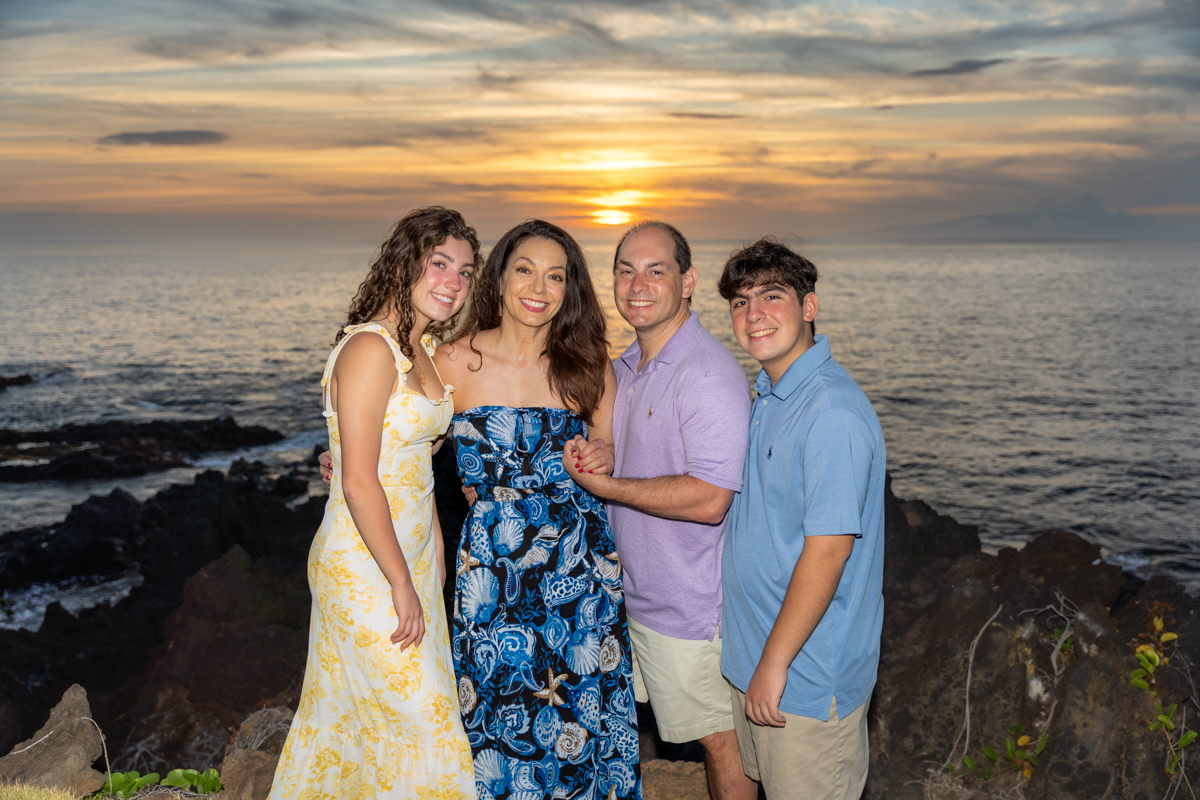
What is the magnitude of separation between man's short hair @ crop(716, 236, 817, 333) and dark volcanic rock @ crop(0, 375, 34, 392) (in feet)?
121

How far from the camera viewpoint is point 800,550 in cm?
312

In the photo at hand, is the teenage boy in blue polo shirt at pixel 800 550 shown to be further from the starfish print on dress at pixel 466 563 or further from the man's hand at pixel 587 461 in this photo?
the starfish print on dress at pixel 466 563

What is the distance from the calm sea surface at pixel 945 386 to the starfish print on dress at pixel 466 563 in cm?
1491

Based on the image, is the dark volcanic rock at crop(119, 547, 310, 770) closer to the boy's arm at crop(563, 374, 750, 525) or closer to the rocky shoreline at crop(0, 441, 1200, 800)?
the rocky shoreline at crop(0, 441, 1200, 800)

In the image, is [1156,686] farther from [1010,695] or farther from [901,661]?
[901,661]

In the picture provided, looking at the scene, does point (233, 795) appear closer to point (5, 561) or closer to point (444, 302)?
point (444, 302)

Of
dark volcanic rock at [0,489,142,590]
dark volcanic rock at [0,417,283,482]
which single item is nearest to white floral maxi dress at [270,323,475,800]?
dark volcanic rock at [0,489,142,590]

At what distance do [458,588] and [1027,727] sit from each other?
4.11m

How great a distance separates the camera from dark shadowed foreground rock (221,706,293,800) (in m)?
4.28

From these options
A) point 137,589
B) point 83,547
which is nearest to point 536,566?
point 137,589

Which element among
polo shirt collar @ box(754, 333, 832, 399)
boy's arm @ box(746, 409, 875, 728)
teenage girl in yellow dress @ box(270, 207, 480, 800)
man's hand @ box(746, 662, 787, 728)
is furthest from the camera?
teenage girl in yellow dress @ box(270, 207, 480, 800)

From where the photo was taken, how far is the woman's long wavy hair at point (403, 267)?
344 cm

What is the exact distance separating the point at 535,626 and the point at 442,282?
1619 mm

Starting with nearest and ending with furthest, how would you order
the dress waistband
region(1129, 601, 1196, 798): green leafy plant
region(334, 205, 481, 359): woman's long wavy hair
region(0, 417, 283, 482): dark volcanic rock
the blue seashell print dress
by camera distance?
→ region(334, 205, 481, 359): woman's long wavy hair → the blue seashell print dress → the dress waistband → region(1129, 601, 1196, 798): green leafy plant → region(0, 417, 283, 482): dark volcanic rock
